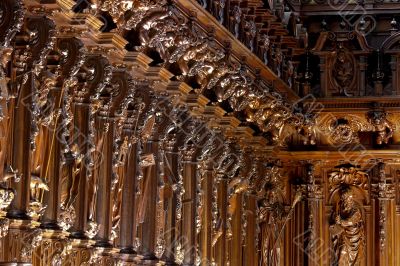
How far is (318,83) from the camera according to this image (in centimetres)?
2670

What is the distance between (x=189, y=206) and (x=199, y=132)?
3.81 feet

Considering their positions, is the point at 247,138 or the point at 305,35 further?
the point at 305,35

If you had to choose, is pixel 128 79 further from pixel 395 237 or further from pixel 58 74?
pixel 395 237

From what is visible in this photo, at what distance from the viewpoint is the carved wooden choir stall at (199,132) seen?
544 inches

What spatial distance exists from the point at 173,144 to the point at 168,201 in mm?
832

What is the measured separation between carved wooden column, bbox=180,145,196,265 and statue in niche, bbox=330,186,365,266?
6.77 m

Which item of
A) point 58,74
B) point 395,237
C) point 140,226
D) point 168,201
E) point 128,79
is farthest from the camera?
point 395,237

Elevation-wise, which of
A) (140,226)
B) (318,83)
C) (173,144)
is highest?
(318,83)

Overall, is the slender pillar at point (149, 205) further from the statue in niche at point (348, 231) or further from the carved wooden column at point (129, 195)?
the statue in niche at point (348, 231)

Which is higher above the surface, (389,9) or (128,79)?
(389,9)

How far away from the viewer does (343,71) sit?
1040 inches

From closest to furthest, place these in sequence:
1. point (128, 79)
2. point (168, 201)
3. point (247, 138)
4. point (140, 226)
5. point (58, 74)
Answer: point (58, 74)
point (128, 79)
point (140, 226)
point (168, 201)
point (247, 138)

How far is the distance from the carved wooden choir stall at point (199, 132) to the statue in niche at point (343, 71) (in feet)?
0.09

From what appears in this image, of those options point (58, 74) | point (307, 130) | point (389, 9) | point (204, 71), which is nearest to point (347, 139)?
point (307, 130)
